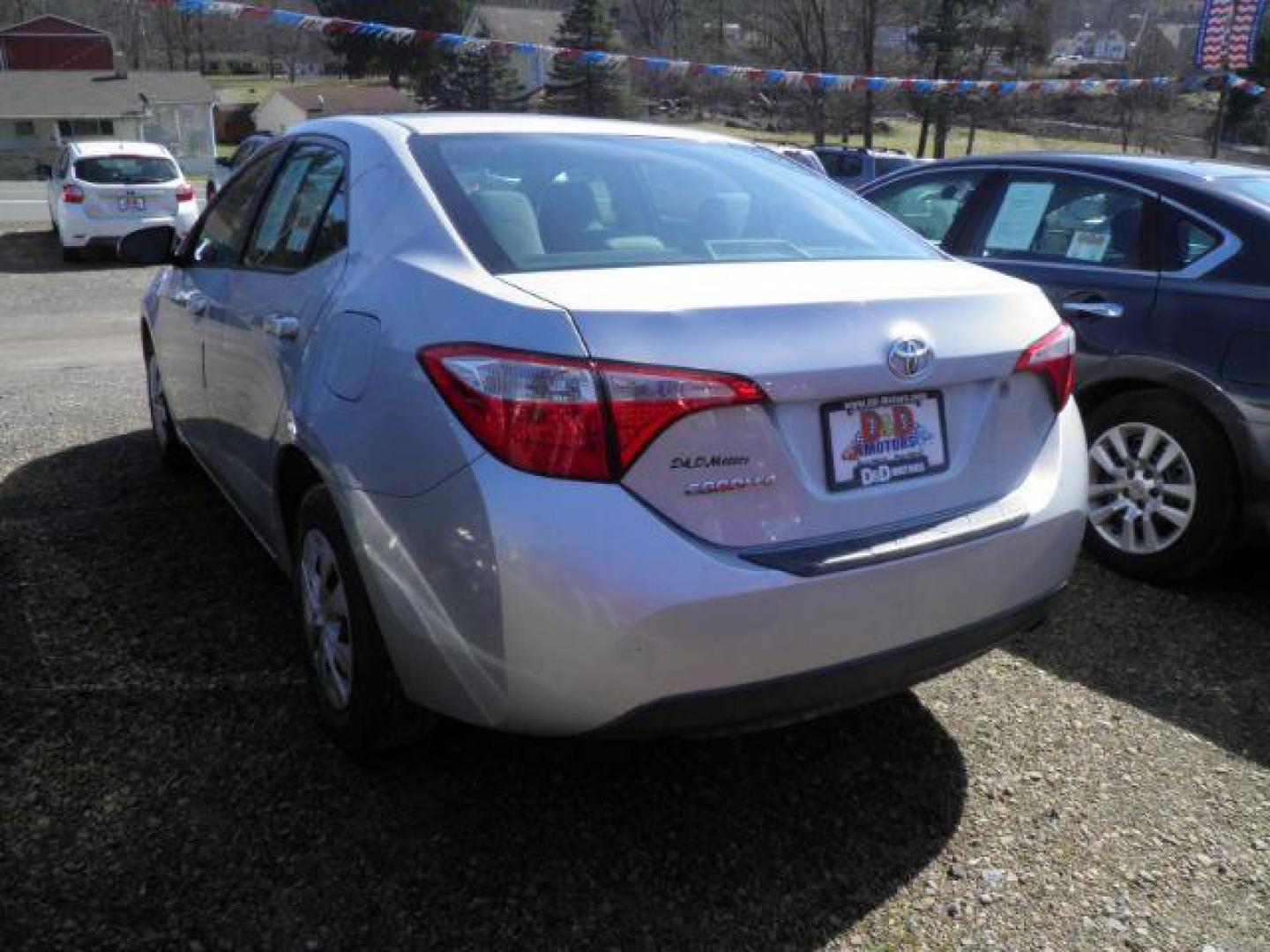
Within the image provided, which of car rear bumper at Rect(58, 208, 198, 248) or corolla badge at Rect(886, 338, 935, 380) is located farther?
car rear bumper at Rect(58, 208, 198, 248)

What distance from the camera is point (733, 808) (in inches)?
104

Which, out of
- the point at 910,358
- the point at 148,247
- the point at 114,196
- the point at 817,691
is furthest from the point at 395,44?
the point at 817,691

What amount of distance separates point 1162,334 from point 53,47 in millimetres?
74252

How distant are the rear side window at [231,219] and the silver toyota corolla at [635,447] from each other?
792 millimetres

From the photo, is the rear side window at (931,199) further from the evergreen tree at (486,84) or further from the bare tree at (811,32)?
the bare tree at (811,32)

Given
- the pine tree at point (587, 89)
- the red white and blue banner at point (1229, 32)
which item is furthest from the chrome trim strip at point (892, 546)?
the pine tree at point (587, 89)

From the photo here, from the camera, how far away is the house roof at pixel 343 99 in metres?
49.9

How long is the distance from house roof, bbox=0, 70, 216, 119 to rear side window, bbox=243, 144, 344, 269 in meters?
50.5

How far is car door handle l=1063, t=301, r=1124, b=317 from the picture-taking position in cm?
418

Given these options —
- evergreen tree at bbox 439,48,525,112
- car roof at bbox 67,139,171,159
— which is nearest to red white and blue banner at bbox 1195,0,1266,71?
car roof at bbox 67,139,171,159

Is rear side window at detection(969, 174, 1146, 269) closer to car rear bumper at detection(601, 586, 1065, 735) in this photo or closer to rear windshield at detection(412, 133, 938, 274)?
rear windshield at detection(412, 133, 938, 274)

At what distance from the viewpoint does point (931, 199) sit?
537cm

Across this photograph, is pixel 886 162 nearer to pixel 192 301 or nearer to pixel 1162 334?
pixel 1162 334

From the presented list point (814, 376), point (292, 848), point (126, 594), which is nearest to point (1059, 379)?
point (814, 376)
